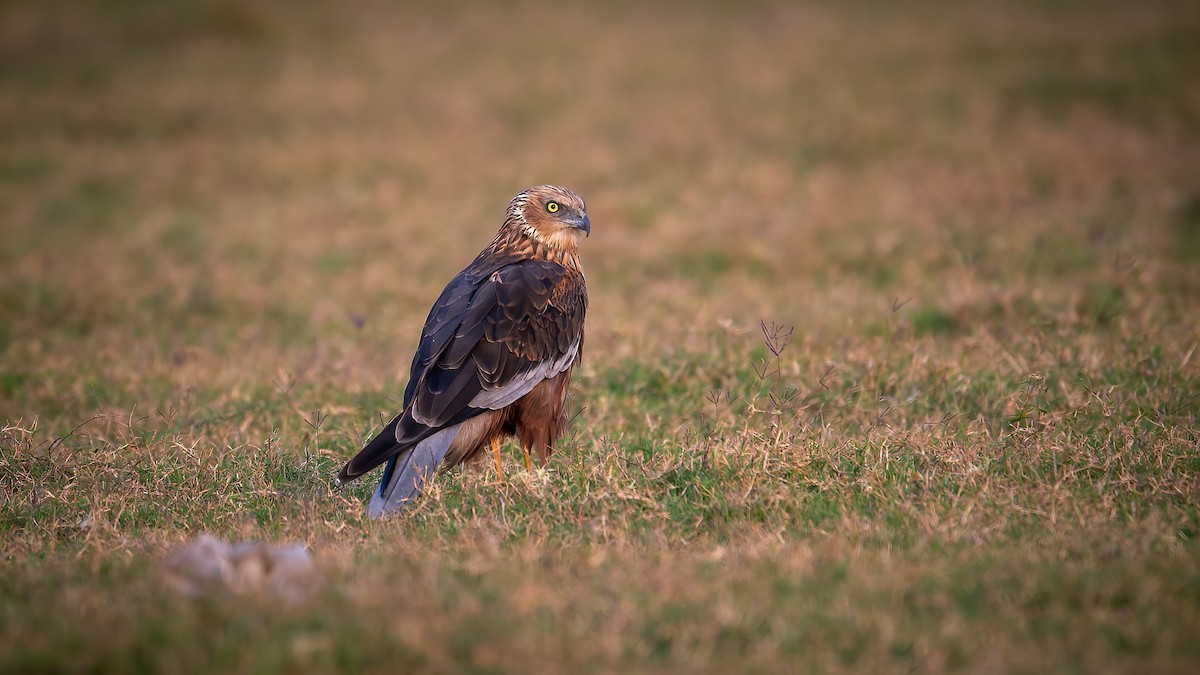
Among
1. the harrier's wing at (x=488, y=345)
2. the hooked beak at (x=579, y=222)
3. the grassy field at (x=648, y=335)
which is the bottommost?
the grassy field at (x=648, y=335)

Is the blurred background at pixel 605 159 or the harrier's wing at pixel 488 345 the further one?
the blurred background at pixel 605 159

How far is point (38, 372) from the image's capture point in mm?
8336

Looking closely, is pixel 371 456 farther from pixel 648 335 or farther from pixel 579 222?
pixel 648 335

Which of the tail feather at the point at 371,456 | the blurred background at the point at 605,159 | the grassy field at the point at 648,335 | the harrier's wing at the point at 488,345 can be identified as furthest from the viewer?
the blurred background at the point at 605,159

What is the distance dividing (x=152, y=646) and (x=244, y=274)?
8.02 meters

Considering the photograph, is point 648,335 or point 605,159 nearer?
point 648,335

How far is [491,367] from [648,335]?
2.73 metres

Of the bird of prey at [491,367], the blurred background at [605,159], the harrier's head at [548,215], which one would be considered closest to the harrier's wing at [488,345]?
the bird of prey at [491,367]

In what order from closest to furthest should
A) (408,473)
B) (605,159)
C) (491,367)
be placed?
(408,473), (491,367), (605,159)

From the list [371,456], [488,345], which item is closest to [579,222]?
[488,345]

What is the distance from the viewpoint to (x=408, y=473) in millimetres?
5707

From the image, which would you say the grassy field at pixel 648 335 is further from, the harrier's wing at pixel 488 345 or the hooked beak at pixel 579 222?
the hooked beak at pixel 579 222

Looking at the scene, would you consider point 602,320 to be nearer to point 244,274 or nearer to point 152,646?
point 244,274

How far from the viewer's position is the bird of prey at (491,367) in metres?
5.72
